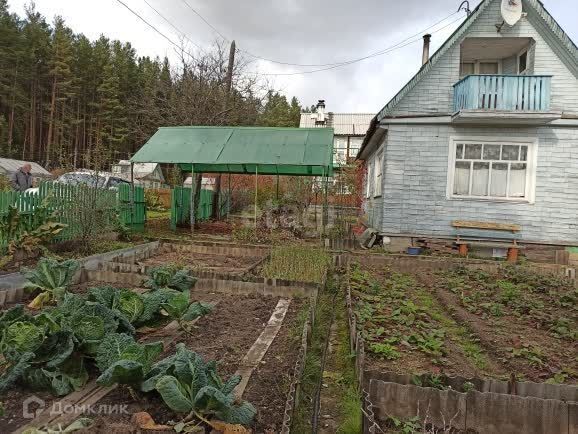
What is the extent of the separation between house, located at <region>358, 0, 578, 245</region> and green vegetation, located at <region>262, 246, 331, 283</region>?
15.7ft

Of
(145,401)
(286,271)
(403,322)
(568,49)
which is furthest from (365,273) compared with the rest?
(568,49)

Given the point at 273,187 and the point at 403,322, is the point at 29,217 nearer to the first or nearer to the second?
the point at 403,322

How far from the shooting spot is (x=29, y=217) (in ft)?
23.0

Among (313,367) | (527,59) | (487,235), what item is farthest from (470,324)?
(527,59)

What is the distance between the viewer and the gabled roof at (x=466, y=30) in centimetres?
966

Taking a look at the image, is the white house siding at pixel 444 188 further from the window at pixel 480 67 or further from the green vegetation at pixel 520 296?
the green vegetation at pixel 520 296

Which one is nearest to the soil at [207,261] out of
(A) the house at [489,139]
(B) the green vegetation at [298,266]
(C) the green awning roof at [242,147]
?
(B) the green vegetation at [298,266]

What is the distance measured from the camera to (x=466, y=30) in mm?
10039

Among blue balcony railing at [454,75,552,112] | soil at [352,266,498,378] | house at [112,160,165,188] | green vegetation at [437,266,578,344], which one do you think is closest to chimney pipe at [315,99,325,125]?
house at [112,160,165,188]

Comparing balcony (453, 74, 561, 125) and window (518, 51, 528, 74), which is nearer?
balcony (453, 74, 561, 125)

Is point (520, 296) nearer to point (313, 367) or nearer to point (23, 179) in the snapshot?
point (313, 367)

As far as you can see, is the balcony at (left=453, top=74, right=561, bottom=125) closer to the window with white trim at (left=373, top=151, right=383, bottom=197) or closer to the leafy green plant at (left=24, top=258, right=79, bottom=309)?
the window with white trim at (left=373, top=151, right=383, bottom=197)

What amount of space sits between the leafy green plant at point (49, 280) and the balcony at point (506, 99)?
8848 mm

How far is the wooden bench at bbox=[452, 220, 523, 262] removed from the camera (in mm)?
9930
